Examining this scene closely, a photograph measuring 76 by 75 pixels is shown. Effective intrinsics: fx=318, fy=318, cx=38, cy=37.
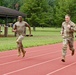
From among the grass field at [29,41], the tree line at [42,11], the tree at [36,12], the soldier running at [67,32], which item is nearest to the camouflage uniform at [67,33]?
the soldier running at [67,32]

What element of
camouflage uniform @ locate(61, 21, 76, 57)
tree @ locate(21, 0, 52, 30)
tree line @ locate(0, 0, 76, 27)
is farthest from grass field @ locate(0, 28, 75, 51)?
tree @ locate(21, 0, 52, 30)

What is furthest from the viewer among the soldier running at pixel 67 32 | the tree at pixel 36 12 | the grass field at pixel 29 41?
the tree at pixel 36 12

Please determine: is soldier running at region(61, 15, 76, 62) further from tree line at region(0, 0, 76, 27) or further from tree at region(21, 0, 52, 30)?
tree at region(21, 0, 52, 30)

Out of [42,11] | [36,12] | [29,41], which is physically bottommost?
[29,41]

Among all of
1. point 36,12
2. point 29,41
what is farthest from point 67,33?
point 36,12

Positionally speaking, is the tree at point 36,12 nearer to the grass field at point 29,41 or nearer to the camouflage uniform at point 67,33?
the grass field at point 29,41

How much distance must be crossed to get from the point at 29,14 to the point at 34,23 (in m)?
2.64

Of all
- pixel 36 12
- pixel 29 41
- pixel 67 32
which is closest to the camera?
pixel 67 32

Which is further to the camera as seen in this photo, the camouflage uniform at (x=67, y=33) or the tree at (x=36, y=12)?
the tree at (x=36, y=12)

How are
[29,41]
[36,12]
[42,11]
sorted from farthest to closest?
[42,11], [36,12], [29,41]

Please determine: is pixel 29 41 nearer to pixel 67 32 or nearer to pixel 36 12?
pixel 67 32

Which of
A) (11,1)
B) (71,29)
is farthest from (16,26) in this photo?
(11,1)

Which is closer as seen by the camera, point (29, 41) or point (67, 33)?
point (67, 33)

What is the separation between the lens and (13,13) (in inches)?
1518
